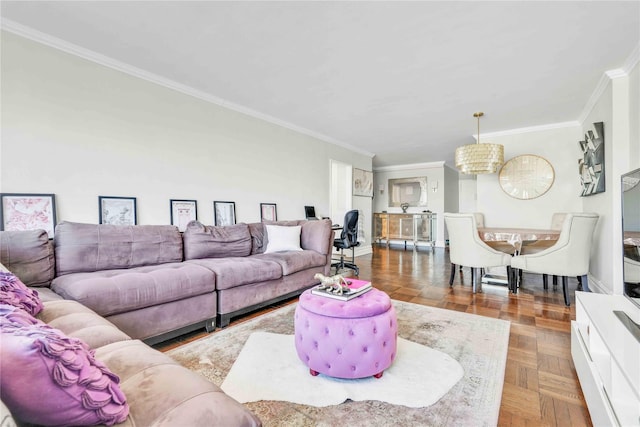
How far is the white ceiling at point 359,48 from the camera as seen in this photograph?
2.06 metres

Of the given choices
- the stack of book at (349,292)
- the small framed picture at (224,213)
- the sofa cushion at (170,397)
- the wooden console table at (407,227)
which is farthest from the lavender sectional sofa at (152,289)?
the wooden console table at (407,227)

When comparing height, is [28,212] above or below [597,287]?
above

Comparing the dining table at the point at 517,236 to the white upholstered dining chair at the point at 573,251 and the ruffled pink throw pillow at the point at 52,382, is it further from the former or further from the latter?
the ruffled pink throw pillow at the point at 52,382

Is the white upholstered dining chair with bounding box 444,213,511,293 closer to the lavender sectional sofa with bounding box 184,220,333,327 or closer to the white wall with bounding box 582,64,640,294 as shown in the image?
the white wall with bounding box 582,64,640,294

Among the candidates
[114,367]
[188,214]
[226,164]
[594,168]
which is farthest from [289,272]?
[594,168]

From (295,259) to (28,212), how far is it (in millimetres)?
2251

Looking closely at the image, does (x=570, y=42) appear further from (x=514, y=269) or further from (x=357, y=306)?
(x=357, y=306)

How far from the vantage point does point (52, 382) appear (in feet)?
2.06

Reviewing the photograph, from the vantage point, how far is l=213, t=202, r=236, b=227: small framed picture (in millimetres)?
3625

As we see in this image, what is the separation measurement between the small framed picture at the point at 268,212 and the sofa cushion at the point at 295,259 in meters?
→ 0.95

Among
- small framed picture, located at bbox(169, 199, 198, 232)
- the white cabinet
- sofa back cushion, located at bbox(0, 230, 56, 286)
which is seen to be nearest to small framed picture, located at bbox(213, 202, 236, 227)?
small framed picture, located at bbox(169, 199, 198, 232)

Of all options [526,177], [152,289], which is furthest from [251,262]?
[526,177]

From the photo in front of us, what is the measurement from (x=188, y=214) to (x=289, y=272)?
4.38ft

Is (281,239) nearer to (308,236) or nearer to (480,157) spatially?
(308,236)
